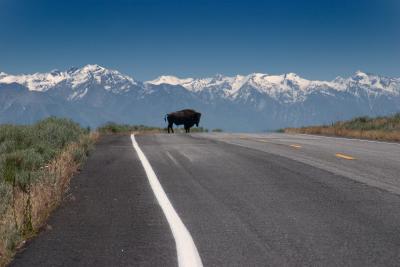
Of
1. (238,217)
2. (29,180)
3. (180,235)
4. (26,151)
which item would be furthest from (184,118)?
(180,235)

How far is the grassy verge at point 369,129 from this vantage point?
1002 inches

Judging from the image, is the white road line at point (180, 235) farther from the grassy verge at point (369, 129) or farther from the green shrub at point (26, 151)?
the grassy verge at point (369, 129)

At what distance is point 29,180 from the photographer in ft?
26.3

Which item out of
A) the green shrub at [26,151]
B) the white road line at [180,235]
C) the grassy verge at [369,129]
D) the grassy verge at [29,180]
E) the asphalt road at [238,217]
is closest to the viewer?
the white road line at [180,235]

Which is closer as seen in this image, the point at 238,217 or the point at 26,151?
the point at 238,217

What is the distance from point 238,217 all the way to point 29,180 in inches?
113

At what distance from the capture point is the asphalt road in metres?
5.54

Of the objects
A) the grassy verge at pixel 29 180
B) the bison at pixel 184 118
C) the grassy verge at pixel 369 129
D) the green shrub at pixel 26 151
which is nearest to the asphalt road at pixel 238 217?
the grassy verge at pixel 29 180

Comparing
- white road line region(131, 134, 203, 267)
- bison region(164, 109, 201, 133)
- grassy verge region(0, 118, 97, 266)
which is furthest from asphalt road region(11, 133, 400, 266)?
bison region(164, 109, 201, 133)

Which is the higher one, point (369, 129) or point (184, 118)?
point (184, 118)

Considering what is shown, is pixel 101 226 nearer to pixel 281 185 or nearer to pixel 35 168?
pixel 281 185

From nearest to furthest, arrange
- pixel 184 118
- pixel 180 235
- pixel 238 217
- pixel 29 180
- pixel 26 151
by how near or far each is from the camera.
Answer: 1. pixel 180 235
2. pixel 238 217
3. pixel 29 180
4. pixel 26 151
5. pixel 184 118

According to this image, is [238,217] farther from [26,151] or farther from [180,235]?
[26,151]

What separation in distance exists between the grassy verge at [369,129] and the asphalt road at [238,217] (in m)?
13.2
